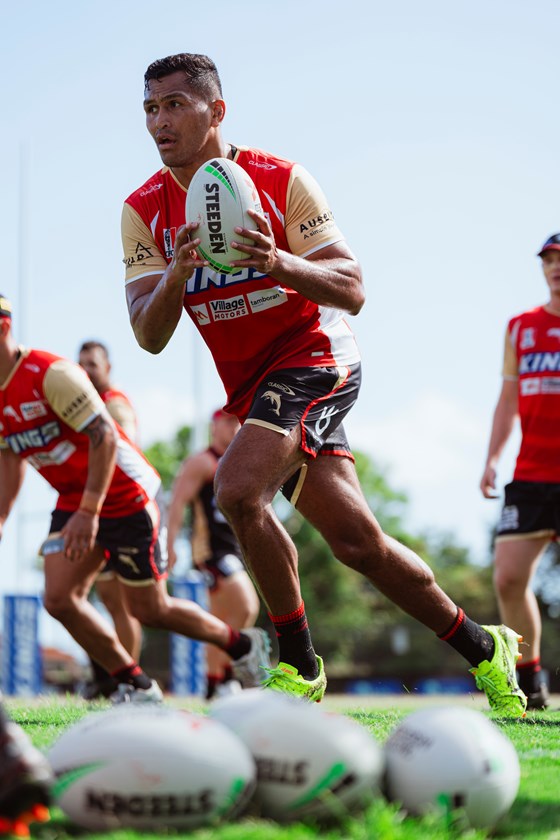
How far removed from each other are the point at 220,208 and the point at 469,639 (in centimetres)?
247

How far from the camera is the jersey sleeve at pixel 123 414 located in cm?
Answer: 934

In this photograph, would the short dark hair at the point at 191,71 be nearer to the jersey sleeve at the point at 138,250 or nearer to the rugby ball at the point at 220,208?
the rugby ball at the point at 220,208

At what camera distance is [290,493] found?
217 inches

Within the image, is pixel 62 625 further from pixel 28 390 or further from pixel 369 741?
pixel 369 741

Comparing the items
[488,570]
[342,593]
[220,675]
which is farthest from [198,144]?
[488,570]

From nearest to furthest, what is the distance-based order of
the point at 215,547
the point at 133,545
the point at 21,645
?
1. the point at 133,545
2. the point at 215,547
3. the point at 21,645

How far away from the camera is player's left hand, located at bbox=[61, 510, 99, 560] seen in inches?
277

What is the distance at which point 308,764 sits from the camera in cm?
287

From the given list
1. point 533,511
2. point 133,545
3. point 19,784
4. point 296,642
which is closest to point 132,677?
point 133,545

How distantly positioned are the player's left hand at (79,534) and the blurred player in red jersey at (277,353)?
1783 mm

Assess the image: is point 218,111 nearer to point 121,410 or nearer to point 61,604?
point 61,604

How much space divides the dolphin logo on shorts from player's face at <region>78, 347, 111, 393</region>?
15.3 feet

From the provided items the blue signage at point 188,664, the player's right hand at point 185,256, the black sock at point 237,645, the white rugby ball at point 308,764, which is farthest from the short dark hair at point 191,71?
the blue signage at point 188,664

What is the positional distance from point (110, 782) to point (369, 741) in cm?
70
